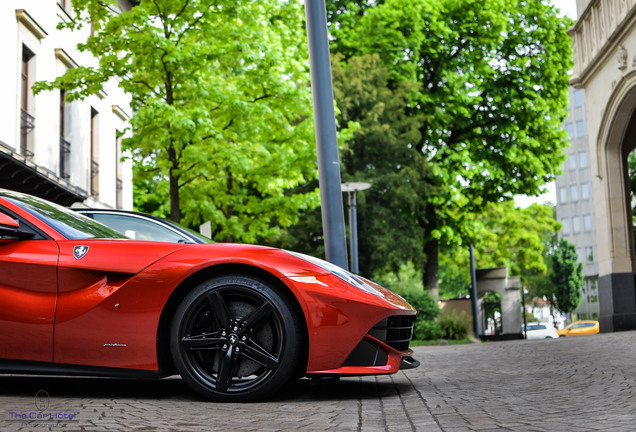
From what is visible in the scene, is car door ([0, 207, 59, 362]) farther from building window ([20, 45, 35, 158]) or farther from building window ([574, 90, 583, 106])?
building window ([574, 90, 583, 106])

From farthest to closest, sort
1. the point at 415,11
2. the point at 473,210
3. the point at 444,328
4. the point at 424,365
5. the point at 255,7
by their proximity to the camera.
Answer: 1. the point at 473,210
2. the point at 415,11
3. the point at 444,328
4. the point at 255,7
5. the point at 424,365

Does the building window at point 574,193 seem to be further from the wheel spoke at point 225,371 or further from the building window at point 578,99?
the wheel spoke at point 225,371

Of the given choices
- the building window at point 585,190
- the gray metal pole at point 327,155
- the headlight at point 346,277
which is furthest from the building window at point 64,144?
the building window at point 585,190

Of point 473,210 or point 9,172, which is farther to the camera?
point 473,210

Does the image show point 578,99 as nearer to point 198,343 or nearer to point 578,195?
point 578,195

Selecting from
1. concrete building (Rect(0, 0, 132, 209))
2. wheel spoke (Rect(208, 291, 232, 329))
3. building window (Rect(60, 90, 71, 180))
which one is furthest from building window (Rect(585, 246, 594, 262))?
wheel spoke (Rect(208, 291, 232, 329))

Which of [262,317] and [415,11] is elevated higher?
[415,11]

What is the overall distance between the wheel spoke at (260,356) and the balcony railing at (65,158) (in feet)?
58.8

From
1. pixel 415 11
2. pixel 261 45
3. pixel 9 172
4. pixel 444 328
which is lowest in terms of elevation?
Result: pixel 444 328

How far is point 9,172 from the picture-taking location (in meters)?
14.9

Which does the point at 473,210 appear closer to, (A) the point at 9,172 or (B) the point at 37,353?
(A) the point at 9,172

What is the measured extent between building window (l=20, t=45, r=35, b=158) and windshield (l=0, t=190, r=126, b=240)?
13.4 m

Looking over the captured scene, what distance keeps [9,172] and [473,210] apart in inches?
676

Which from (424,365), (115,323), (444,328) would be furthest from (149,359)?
(444,328)
